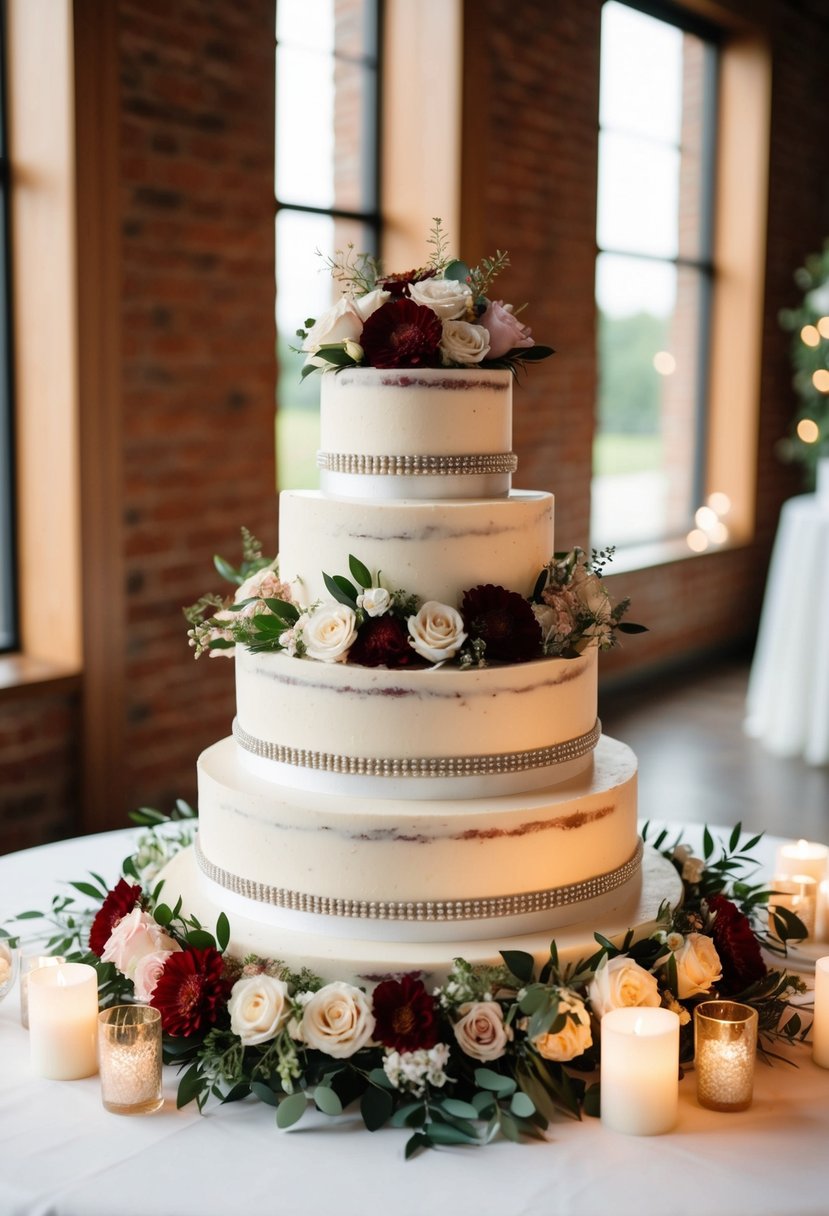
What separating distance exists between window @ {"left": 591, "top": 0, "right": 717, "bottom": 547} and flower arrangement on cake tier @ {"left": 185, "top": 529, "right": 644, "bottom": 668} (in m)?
4.91

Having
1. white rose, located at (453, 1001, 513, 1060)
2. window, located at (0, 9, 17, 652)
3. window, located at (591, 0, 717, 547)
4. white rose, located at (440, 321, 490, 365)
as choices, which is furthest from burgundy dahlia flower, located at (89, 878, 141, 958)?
window, located at (591, 0, 717, 547)

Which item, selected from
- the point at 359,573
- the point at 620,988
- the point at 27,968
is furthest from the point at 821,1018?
the point at 27,968

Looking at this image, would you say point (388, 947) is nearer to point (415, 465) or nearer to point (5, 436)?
point (415, 465)

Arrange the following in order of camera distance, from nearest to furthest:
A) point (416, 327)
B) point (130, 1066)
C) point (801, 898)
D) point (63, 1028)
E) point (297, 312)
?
Answer: point (130, 1066) → point (63, 1028) → point (416, 327) → point (801, 898) → point (297, 312)

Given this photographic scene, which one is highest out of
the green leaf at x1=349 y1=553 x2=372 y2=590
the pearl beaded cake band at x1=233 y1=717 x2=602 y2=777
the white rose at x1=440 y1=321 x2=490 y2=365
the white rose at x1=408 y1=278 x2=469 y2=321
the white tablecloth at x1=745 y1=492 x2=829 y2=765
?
the white rose at x1=408 y1=278 x2=469 y2=321

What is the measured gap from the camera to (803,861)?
8.13 ft

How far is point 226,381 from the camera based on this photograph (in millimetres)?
4508

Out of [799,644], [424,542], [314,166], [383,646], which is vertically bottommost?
[799,644]

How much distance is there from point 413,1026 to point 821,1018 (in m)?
0.58

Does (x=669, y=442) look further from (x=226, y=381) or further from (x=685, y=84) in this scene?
(x=226, y=381)

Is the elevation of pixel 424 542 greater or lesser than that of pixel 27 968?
greater

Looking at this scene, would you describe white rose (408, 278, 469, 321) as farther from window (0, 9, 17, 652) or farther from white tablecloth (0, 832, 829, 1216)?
window (0, 9, 17, 652)

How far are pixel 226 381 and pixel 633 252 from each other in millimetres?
3485

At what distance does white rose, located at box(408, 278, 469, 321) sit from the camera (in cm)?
209
